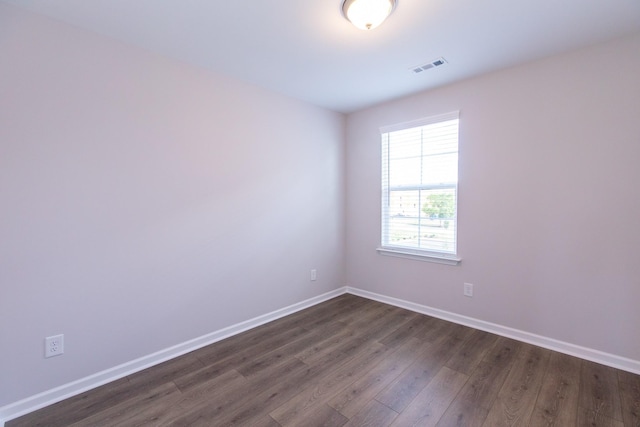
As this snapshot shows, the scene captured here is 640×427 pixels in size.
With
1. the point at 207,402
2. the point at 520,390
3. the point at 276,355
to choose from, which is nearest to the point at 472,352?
the point at 520,390

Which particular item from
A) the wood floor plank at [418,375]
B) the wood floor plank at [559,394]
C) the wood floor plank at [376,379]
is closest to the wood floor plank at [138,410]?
the wood floor plank at [376,379]

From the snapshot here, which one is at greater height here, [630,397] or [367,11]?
[367,11]

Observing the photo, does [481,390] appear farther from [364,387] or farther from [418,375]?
[364,387]

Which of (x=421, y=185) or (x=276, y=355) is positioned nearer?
(x=276, y=355)

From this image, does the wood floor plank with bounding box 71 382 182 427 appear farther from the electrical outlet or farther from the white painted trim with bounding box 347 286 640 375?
the white painted trim with bounding box 347 286 640 375

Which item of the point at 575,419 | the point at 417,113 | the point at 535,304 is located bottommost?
the point at 575,419

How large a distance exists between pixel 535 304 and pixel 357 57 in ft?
8.64

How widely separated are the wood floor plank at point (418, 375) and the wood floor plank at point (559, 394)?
2.03ft

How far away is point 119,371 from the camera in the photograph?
2127mm

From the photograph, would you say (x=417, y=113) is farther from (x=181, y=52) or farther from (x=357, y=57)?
(x=181, y=52)

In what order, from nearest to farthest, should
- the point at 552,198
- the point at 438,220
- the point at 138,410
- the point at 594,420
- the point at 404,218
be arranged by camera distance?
the point at 594,420 → the point at 138,410 → the point at 552,198 → the point at 438,220 → the point at 404,218

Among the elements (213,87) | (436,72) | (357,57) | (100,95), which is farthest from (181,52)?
(436,72)

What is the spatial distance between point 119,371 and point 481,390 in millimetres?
2582

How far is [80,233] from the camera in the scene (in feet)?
6.47
